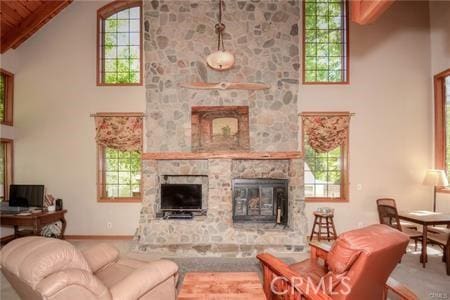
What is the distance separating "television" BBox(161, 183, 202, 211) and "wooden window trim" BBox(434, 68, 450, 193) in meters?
4.51

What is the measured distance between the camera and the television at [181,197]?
5.43 metres

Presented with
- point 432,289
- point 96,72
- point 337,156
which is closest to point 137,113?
point 96,72

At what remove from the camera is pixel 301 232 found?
5.02m

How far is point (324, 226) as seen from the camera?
575cm

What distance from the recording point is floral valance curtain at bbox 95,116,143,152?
19.1ft

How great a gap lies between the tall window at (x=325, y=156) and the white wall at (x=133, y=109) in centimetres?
17

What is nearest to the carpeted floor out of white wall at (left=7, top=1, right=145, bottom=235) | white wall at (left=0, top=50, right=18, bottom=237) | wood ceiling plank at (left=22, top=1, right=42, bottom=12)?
white wall at (left=7, top=1, right=145, bottom=235)

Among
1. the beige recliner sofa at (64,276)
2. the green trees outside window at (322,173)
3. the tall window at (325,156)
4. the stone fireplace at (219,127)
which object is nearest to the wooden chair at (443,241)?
the tall window at (325,156)

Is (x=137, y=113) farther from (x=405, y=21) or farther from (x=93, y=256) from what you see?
(x=405, y=21)

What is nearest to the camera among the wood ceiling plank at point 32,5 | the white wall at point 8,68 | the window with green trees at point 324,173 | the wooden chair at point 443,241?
the wooden chair at point 443,241

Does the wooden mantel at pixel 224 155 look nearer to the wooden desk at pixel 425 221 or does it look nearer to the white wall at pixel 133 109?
the white wall at pixel 133 109

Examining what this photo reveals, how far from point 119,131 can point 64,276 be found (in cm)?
435

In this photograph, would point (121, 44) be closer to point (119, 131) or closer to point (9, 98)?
point (119, 131)
